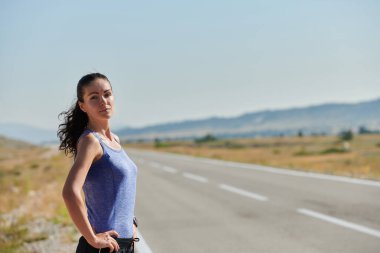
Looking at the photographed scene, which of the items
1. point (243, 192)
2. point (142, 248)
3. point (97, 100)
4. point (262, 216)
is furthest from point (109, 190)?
point (243, 192)

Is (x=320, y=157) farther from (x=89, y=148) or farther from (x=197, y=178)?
(x=89, y=148)

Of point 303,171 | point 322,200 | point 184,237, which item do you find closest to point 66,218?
point 184,237

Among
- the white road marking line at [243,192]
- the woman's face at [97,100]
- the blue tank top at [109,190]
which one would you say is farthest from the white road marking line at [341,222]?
the woman's face at [97,100]

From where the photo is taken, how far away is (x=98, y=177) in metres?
2.56

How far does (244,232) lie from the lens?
7785 mm

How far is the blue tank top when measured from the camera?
256 cm

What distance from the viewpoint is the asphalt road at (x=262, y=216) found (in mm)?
6887

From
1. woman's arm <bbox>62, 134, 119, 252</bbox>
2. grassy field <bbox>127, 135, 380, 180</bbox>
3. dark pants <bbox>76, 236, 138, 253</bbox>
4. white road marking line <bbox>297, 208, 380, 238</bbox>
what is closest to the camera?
woman's arm <bbox>62, 134, 119, 252</bbox>

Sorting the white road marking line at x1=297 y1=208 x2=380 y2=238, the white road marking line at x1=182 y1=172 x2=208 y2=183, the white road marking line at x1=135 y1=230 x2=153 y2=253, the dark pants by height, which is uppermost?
the dark pants

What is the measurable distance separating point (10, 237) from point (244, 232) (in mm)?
3841

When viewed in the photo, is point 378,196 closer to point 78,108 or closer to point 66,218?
point 66,218

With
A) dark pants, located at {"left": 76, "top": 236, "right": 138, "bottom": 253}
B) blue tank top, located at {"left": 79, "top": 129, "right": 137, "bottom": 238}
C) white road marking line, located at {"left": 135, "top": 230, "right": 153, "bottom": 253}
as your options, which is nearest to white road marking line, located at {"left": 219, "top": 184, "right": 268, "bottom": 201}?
white road marking line, located at {"left": 135, "top": 230, "right": 153, "bottom": 253}

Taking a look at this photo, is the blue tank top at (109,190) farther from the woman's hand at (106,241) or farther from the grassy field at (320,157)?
the grassy field at (320,157)

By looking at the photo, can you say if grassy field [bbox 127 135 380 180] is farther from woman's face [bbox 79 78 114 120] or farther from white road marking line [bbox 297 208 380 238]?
woman's face [bbox 79 78 114 120]
